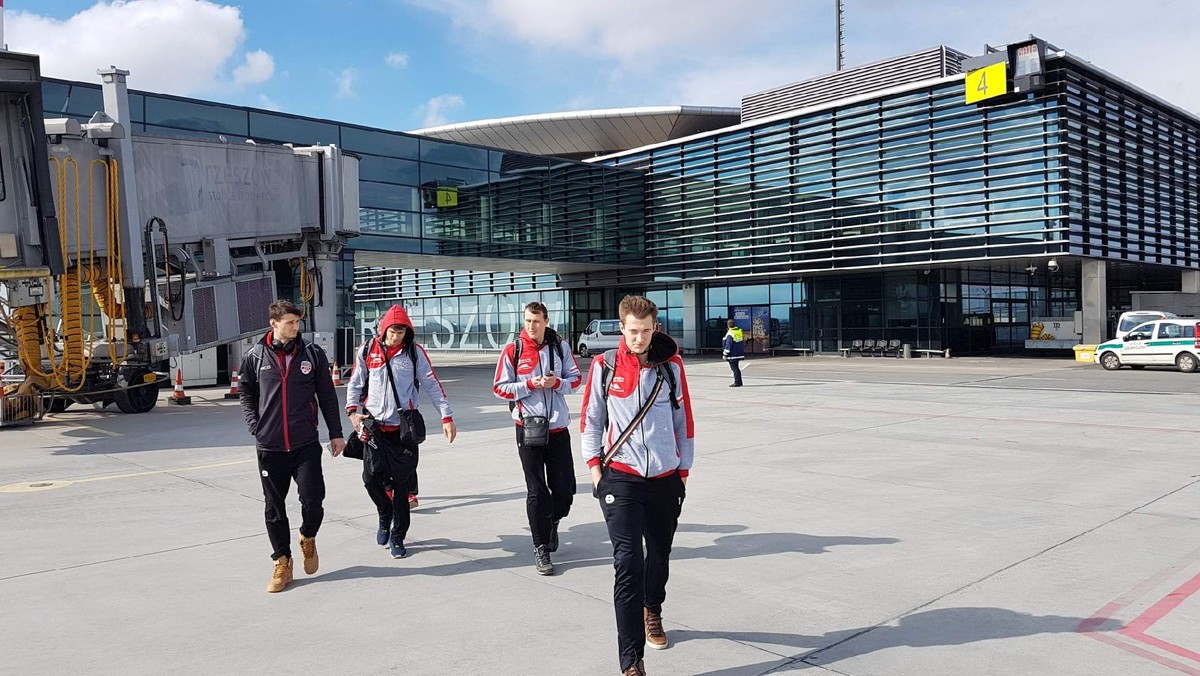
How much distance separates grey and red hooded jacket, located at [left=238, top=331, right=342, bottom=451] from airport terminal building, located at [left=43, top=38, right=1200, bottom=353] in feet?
62.4

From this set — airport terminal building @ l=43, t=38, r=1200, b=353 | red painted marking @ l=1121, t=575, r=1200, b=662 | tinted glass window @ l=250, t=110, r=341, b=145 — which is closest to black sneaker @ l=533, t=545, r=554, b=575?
red painted marking @ l=1121, t=575, r=1200, b=662

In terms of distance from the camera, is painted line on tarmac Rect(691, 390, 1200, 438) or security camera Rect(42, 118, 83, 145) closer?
painted line on tarmac Rect(691, 390, 1200, 438)

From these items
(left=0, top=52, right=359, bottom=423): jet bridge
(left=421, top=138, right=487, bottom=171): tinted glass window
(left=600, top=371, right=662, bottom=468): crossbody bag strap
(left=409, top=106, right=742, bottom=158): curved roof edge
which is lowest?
(left=600, top=371, right=662, bottom=468): crossbody bag strap

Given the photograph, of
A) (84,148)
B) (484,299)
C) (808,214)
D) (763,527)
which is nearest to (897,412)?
(763,527)

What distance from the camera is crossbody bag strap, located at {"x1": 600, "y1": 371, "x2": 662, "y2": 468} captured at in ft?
14.0

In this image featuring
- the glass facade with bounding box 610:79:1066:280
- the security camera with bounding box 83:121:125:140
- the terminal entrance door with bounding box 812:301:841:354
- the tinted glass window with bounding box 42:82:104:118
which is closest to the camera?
the security camera with bounding box 83:121:125:140

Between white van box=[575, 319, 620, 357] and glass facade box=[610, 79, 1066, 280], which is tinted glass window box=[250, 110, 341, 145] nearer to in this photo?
white van box=[575, 319, 620, 357]

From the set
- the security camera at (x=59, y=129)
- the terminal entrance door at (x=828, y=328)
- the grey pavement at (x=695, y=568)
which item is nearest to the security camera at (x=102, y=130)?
the security camera at (x=59, y=129)

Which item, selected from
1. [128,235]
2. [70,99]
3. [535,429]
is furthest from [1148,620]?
[70,99]

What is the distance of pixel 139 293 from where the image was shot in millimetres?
14531

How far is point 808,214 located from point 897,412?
74.6 feet

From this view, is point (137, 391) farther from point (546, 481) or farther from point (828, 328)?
point (828, 328)

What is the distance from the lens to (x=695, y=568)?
5.65m

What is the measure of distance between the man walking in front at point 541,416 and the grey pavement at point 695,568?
339mm
